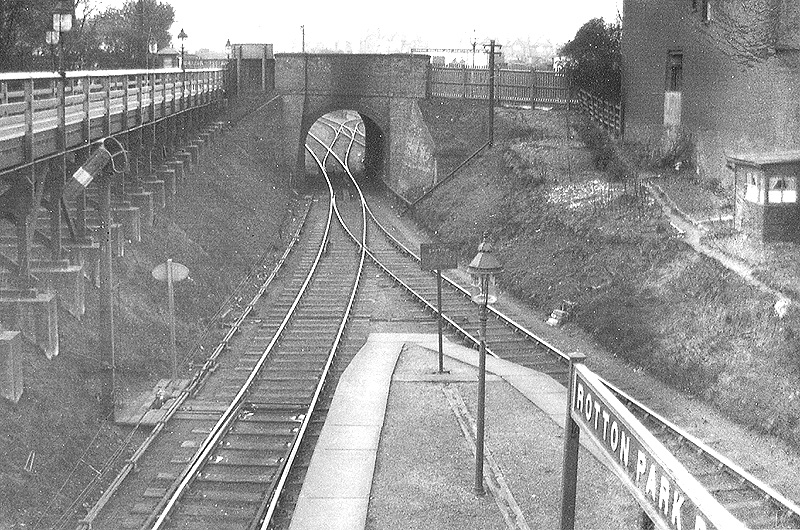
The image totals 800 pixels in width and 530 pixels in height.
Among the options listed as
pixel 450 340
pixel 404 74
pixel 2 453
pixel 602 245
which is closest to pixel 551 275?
pixel 602 245

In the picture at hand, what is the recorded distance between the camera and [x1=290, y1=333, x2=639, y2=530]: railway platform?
11797 millimetres

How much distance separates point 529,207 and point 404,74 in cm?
1672

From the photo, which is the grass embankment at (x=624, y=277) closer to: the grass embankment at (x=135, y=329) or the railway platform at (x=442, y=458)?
the railway platform at (x=442, y=458)

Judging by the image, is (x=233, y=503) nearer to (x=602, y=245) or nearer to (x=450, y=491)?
(x=450, y=491)

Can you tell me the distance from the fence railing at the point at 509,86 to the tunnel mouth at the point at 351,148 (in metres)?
6.00

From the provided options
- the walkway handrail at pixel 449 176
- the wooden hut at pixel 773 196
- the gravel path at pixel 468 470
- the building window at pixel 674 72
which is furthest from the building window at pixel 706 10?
the gravel path at pixel 468 470

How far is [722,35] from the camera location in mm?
26422

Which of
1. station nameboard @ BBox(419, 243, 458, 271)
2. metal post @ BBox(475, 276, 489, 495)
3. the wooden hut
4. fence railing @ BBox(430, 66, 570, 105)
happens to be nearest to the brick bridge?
fence railing @ BBox(430, 66, 570, 105)

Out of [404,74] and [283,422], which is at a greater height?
[404,74]

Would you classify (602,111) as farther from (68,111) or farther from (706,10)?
(68,111)

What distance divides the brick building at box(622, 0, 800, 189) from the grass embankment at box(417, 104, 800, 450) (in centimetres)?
279

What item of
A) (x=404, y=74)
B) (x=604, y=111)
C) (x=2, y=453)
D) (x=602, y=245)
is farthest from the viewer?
(x=404, y=74)

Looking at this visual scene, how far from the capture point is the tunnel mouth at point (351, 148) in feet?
168

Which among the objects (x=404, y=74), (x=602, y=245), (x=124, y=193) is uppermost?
(x=404, y=74)
